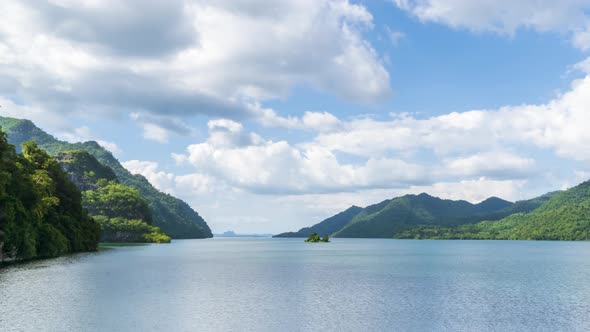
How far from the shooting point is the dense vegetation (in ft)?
338

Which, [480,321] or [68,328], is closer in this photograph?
[68,328]

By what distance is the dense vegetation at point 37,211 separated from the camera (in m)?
103

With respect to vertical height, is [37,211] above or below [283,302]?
above

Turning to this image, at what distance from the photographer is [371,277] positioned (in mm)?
90000

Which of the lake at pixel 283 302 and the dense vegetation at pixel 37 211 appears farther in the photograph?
the dense vegetation at pixel 37 211

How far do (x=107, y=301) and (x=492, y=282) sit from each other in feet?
196

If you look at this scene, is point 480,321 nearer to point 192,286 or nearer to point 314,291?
point 314,291

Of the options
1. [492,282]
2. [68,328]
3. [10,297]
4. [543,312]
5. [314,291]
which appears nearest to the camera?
[68,328]

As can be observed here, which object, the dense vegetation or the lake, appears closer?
the lake

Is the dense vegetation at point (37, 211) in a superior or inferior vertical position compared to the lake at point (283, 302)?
superior

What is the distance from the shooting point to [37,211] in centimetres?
12769

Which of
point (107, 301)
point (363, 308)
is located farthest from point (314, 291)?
point (107, 301)

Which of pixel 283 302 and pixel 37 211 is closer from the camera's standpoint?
pixel 283 302

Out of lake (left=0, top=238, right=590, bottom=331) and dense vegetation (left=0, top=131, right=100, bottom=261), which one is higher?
dense vegetation (left=0, top=131, right=100, bottom=261)
